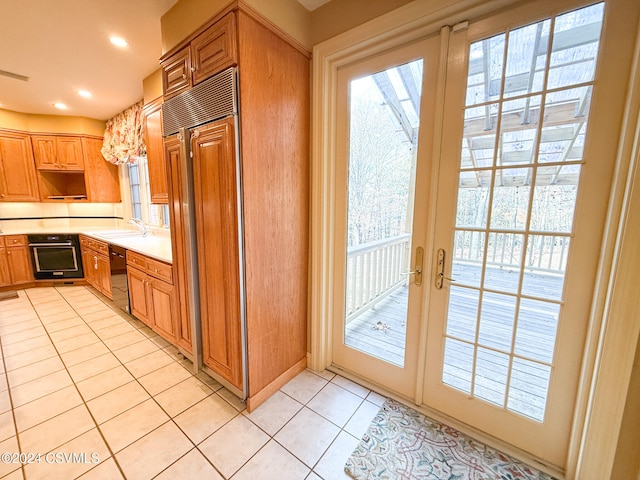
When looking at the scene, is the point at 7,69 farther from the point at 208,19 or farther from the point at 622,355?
the point at 622,355

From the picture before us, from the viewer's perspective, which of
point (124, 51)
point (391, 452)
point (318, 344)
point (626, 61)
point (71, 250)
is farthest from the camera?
point (71, 250)

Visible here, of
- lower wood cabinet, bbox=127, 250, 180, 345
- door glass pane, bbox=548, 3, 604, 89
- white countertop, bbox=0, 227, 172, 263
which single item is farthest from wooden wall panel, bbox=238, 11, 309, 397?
door glass pane, bbox=548, 3, 604, 89

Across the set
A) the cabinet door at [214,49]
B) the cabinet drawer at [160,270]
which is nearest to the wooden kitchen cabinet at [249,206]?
the cabinet door at [214,49]

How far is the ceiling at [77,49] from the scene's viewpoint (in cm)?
184

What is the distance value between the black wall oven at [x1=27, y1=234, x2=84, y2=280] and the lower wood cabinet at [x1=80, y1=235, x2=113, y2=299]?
13cm

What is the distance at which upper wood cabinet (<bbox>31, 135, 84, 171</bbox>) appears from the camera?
13.3 feet

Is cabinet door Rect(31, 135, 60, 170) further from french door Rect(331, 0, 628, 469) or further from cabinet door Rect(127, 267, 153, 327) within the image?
french door Rect(331, 0, 628, 469)

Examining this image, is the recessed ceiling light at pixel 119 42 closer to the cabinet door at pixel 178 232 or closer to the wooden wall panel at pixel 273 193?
the cabinet door at pixel 178 232

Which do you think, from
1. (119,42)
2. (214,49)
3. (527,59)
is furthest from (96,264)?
(527,59)

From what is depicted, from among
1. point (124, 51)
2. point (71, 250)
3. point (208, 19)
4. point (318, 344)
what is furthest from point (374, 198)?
point (71, 250)

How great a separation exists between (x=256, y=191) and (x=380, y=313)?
6.59 ft

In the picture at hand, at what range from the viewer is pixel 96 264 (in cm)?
355

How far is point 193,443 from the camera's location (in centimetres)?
146

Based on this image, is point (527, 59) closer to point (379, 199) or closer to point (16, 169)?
point (379, 199)
